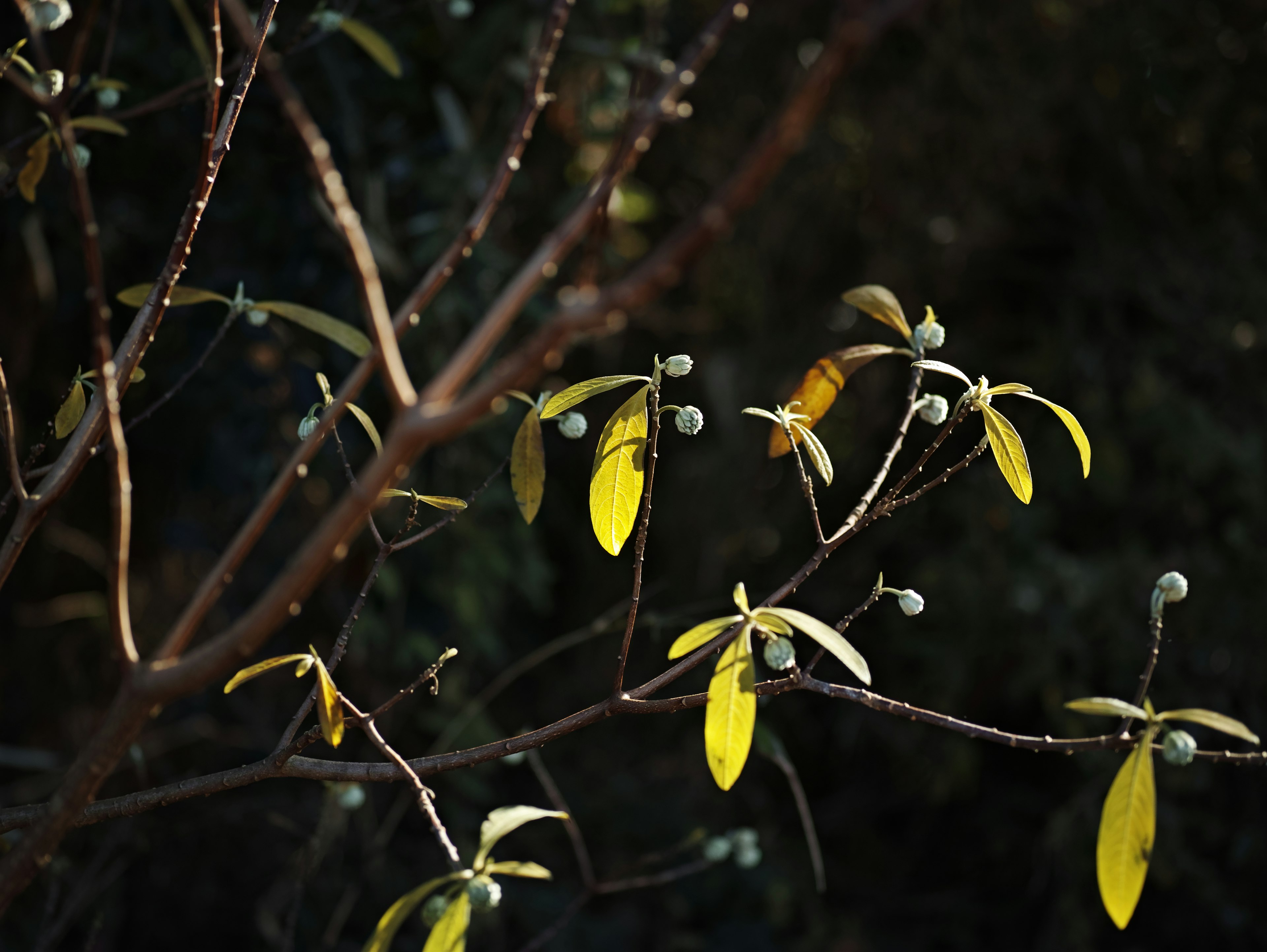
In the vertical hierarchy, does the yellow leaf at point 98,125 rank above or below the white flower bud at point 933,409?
above

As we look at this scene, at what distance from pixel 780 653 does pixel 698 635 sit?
0.06 metres

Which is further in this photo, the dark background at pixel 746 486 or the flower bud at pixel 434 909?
the dark background at pixel 746 486

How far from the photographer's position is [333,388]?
1.28 metres

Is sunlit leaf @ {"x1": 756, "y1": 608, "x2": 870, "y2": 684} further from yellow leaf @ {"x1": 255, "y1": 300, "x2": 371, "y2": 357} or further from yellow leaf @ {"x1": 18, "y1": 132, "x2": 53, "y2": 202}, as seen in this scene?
yellow leaf @ {"x1": 18, "y1": 132, "x2": 53, "y2": 202}

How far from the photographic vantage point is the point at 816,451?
594 millimetres

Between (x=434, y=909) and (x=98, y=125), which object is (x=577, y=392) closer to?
(x=434, y=909)

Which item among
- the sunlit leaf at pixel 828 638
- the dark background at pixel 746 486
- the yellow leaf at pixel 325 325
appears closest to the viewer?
the sunlit leaf at pixel 828 638

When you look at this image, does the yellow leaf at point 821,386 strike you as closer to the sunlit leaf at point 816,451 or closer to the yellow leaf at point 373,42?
the sunlit leaf at point 816,451

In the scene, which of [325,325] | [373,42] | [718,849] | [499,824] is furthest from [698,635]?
[373,42]

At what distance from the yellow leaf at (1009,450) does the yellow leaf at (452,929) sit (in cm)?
42

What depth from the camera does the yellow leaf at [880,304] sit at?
627mm

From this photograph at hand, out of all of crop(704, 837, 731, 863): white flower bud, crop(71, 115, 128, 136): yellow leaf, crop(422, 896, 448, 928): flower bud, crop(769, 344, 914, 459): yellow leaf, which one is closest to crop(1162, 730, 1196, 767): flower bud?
crop(769, 344, 914, 459): yellow leaf

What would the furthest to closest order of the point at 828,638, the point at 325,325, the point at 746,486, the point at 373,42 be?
the point at 746,486 → the point at 373,42 → the point at 325,325 → the point at 828,638

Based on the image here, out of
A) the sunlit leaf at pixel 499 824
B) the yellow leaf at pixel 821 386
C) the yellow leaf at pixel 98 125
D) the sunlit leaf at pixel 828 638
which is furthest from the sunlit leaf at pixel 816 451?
the yellow leaf at pixel 98 125
